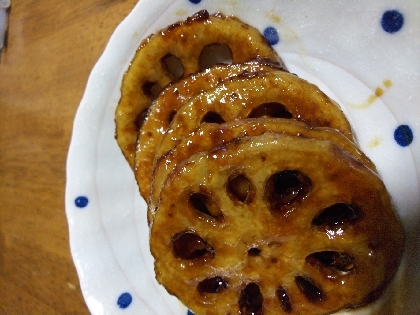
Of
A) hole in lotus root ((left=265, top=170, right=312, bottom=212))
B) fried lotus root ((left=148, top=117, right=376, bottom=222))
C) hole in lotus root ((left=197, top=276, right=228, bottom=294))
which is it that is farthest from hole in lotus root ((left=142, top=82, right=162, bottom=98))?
hole in lotus root ((left=197, top=276, right=228, bottom=294))


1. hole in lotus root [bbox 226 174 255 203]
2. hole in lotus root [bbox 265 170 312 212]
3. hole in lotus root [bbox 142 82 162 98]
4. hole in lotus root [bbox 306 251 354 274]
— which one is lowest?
hole in lotus root [bbox 306 251 354 274]

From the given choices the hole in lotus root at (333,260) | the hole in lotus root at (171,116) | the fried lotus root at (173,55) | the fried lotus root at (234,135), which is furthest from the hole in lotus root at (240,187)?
the fried lotus root at (173,55)

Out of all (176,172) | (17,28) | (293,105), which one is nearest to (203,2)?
(293,105)

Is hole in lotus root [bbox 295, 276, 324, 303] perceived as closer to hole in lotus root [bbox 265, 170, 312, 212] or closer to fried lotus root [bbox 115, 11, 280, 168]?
hole in lotus root [bbox 265, 170, 312, 212]

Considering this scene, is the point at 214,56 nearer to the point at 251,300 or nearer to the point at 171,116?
the point at 171,116

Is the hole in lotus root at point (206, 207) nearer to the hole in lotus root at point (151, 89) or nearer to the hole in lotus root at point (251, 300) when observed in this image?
the hole in lotus root at point (251, 300)

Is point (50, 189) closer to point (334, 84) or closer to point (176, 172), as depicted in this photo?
point (176, 172)
